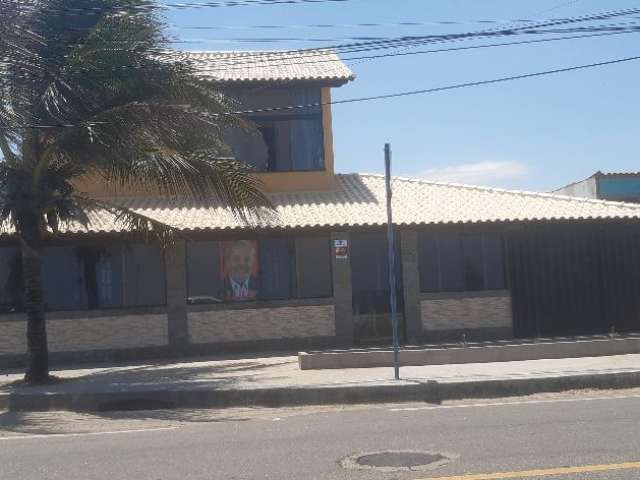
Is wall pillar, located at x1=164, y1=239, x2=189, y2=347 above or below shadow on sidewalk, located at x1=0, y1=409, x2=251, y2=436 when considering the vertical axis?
above

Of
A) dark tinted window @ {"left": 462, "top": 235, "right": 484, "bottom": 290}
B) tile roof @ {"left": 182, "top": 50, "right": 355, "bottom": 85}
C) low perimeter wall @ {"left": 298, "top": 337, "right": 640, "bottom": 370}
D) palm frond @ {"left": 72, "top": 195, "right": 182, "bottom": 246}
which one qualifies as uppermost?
tile roof @ {"left": 182, "top": 50, "right": 355, "bottom": 85}

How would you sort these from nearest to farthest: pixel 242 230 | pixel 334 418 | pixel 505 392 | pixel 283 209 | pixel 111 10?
pixel 334 418
pixel 505 392
pixel 111 10
pixel 242 230
pixel 283 209

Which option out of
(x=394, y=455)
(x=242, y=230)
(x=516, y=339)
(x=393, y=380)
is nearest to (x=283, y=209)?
(x=242, y=230)

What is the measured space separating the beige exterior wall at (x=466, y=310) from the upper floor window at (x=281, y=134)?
15.8ft

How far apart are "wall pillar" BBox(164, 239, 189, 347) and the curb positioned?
5421 millimetres

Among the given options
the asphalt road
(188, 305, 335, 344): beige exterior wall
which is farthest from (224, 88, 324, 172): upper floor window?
the asphalt road

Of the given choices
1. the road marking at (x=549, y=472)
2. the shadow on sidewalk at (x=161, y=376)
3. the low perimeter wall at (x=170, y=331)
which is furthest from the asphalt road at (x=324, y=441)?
the low perimeter wall at (x=170, y=331)

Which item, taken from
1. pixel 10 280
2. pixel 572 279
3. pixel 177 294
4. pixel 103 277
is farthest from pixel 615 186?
pixel 10 280

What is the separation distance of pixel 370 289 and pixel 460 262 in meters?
2.11

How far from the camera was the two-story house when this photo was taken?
1850 centimetres

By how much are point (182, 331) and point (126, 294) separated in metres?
1.47

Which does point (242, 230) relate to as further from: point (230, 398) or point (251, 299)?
point (230, 398)

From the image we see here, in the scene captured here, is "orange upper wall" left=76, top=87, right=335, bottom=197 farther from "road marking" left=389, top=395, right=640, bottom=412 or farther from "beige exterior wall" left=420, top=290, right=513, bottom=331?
"road marking" left=389, top=395, right=640, bottom=412

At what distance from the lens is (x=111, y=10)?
1466 centimetres
